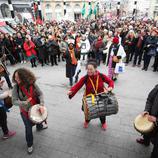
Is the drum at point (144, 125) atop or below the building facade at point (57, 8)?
below

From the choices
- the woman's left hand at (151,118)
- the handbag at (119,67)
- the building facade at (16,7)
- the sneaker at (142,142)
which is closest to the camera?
the woman's left hand at (151,118)

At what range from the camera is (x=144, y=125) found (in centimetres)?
274

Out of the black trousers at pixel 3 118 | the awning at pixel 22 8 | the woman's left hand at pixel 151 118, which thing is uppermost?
the awning at pixel 22 8

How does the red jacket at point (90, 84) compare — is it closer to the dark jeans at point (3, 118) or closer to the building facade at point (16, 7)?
the dark jeans at point (3, 118)

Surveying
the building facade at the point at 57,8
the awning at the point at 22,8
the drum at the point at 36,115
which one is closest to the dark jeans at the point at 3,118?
the drum at the point at 36,115

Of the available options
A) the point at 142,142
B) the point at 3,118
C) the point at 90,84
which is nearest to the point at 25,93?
the point at 3,118

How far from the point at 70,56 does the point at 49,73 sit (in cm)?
244

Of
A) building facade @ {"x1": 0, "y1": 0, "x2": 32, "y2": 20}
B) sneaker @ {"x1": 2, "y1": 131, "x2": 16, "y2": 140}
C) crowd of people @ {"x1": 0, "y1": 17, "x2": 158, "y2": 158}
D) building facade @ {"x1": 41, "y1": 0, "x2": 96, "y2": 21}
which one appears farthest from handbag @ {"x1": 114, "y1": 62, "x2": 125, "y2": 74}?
building facade @ {"x1": 41, "y1": 0, "x2": 96, "y2": 21}

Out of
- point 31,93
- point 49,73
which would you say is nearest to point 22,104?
point 31,93

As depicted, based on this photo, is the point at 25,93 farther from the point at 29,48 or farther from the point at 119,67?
the point at 29,48

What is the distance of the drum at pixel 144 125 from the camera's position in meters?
2.65

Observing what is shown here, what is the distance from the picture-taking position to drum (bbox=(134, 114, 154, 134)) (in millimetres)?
2648

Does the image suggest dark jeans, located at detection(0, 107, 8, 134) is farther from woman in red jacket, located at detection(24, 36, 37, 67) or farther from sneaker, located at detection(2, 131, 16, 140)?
woman in red jacket, located at detection(24, 36, 37, 67)

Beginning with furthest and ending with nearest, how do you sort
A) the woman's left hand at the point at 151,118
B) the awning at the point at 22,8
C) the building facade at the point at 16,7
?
the awning at the point at 22,8
the building facade at the point at 16,7
the woman's left hand at the point at 151,118
